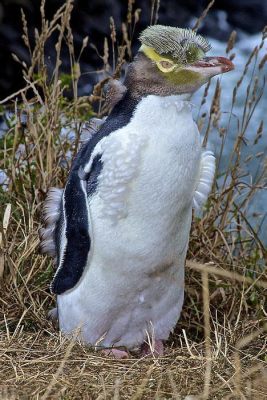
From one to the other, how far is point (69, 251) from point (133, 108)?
21.0 inches

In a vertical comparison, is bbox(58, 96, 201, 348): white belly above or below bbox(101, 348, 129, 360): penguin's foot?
above

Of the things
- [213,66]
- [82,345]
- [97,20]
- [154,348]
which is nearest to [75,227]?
[82,345]

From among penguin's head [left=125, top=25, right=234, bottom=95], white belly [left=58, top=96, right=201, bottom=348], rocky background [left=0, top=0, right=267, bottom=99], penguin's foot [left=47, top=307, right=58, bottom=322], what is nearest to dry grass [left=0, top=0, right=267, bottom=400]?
penguin's foot [left=47, top=307, right=58, bottom=322]

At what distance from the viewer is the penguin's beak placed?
2.84 metres

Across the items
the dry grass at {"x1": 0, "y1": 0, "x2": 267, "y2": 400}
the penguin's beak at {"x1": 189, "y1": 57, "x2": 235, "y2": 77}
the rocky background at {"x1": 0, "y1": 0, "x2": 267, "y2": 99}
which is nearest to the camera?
the dry grass at {"x1": 0, "y1": 0, "x2": 267, "y2": 400}

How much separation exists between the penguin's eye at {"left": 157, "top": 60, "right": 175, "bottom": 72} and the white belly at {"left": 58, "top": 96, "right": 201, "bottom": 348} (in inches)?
3.5

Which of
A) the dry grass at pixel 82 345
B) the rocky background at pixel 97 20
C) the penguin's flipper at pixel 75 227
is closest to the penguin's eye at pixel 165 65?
the penguin's flipper at pixel 75 227

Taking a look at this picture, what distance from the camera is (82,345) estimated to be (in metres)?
3.12

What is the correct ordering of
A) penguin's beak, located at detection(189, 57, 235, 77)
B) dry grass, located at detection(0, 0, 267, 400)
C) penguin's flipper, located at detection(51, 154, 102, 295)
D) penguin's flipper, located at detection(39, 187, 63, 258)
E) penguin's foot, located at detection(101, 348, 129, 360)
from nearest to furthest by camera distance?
dry grass, located at detection(0, 0, 267, 400) < penguin's beak, located at detection(189, 57, 235, 77) < penguin's flipper, located at detection(51, 154, 102, 295) < penguin's foot, located at detection(101, 348, 129, 360) < penguin's flipper, located at detection(39, 187, 63, 258)

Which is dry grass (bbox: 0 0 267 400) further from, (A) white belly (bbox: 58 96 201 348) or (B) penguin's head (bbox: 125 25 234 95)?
(B) penguin's head (bbox: 125 25 234 95)

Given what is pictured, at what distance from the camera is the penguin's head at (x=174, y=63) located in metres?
2.87

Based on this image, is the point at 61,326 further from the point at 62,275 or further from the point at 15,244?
the point at 15,244

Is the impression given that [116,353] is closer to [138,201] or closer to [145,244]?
[145,244]

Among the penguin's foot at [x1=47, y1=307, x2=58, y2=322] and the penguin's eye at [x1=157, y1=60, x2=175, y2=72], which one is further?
the penguin's foot at [x1=47, y1=307, x2=58, y2=322]
